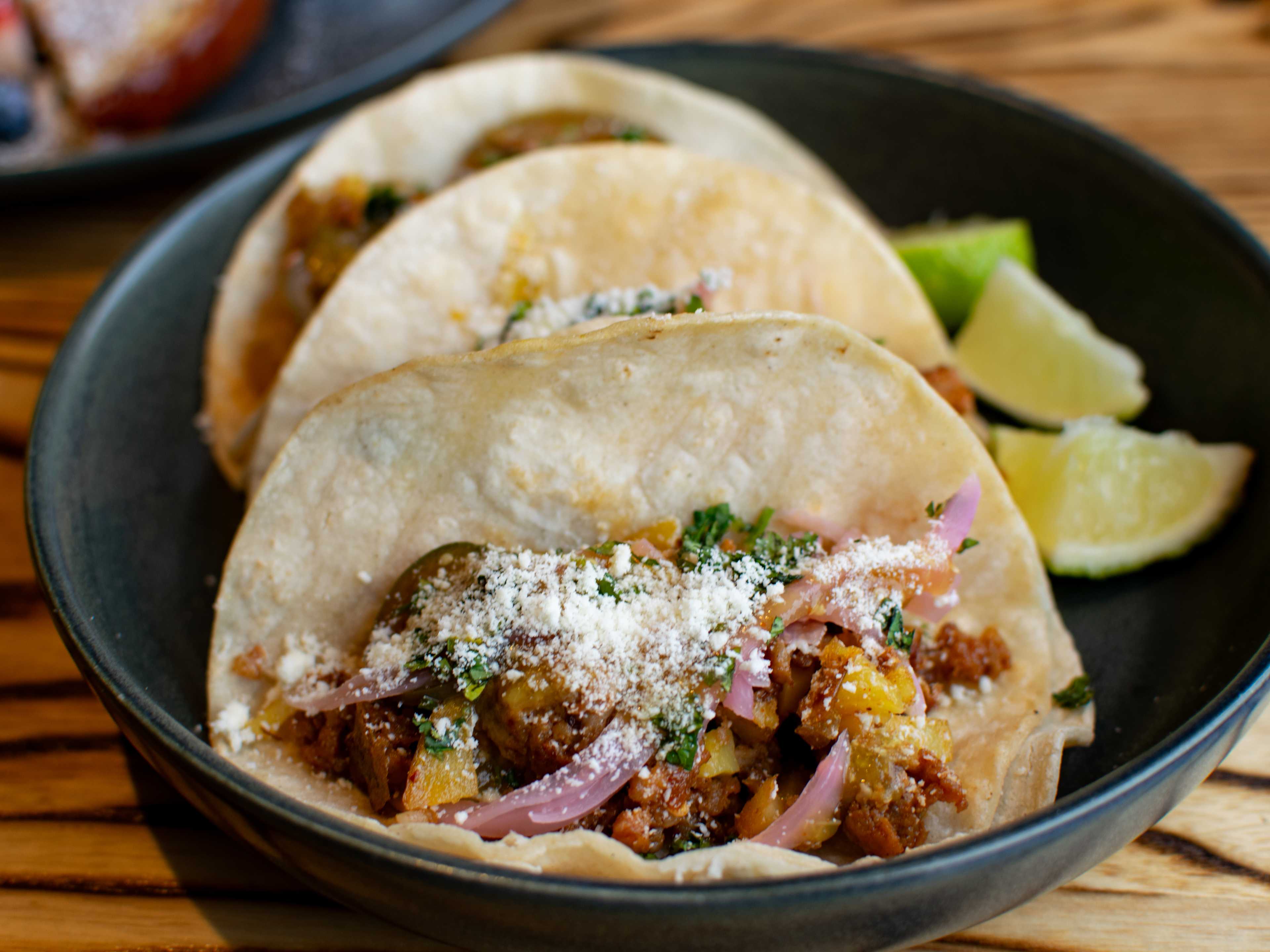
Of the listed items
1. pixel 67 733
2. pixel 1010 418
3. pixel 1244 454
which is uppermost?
pixel 1244 454

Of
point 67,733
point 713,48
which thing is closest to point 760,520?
point 67,733

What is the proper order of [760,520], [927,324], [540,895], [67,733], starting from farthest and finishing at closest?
[927,324], [67,733], [760,520], [540,895]

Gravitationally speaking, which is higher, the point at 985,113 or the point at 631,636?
the point at 985,113

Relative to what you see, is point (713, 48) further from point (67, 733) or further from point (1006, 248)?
point (67, 733)

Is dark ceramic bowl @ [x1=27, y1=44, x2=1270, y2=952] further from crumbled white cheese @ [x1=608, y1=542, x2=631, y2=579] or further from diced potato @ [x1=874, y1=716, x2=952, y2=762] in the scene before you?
crumbled white cheese @ [x1=608, y1=542, x2=631, y2=579]

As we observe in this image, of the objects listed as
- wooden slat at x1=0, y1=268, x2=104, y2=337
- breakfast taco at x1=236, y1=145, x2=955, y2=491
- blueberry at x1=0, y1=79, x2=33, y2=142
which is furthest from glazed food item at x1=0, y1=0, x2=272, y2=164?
breakfast taco at x1=236, y1=145, x2=955, y2=491

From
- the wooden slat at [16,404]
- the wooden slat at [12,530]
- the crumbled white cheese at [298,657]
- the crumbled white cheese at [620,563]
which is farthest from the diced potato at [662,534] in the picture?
the wooden slat at [16,404]

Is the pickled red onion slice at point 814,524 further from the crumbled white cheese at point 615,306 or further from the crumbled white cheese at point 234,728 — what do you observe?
the crumbled white cheese at point 234,728
